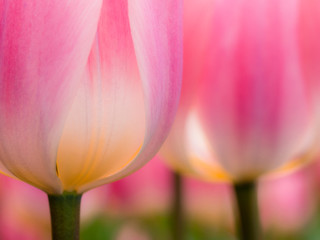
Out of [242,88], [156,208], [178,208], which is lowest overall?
[156,208]

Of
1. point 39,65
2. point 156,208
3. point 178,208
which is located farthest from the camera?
point 156,208

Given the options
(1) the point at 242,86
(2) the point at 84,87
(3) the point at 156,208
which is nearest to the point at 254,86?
(1) the point at 242,86

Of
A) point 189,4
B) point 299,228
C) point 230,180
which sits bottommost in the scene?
point 299,228

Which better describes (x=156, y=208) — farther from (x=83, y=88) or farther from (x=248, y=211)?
(x=83, y=88)

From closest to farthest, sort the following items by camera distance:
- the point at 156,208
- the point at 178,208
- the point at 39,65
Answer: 1. the point at 39,65
2. the point at 178,208
3. the point at 156,208

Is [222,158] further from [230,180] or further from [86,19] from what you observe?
[86,19]

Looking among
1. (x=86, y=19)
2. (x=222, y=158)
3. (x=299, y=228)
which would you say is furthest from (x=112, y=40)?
(x=299, y=228)

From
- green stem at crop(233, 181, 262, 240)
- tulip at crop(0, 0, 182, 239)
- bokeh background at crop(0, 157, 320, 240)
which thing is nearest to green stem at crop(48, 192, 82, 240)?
tulip at crop(0, 0, 182, 239)

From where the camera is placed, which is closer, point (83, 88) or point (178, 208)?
point (83, 88)
